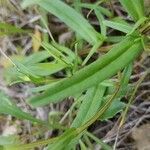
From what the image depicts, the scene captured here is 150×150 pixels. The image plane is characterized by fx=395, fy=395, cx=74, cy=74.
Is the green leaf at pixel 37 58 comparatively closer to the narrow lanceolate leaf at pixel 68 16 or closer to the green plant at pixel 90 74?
the green plant at pixel 90 74

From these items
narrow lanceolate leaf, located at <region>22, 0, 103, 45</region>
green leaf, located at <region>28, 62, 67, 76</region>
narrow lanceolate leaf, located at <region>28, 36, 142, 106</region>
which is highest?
narrow lanceolate leaf, located at <region>22, 0, 103, 45</region>

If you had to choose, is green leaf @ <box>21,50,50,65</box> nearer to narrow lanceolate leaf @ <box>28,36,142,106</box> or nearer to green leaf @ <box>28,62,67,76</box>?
green leaf @ <box>28,62,67,76</box>

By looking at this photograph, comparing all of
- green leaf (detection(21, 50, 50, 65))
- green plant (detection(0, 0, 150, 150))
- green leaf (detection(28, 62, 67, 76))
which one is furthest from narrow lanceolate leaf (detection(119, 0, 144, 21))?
green leaf (detection(21, 50, 50, 65))

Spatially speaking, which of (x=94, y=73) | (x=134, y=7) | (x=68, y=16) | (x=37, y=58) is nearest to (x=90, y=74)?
(x=94, y=73)

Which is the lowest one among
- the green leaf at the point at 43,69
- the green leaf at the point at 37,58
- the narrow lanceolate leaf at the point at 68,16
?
the green leaf at the point at 37,58

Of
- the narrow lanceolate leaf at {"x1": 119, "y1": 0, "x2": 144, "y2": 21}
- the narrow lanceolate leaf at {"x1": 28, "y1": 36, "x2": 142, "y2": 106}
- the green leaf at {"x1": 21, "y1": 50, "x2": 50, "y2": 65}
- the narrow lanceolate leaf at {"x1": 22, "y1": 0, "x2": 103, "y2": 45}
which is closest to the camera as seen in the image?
the narrow lanceolate leaf at {"x1": 28, "y1": 36, "x2": 142, "y2": 106}

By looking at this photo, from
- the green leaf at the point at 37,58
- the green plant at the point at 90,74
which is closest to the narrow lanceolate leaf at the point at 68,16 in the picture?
the green plant at the point at 90,74
